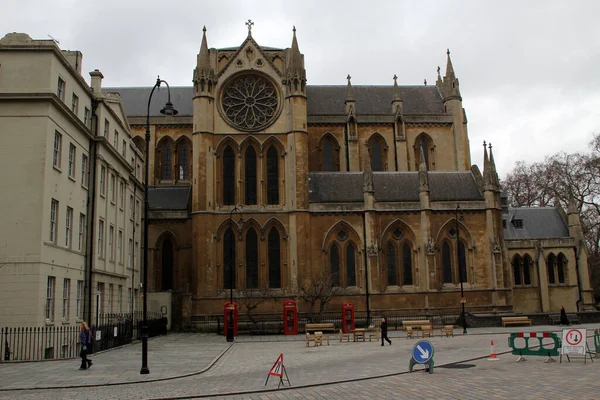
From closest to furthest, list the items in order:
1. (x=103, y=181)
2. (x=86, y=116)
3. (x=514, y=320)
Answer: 1. (x=86, y=116)
2. (x=103, y=181)
3. (x=514, y=320)

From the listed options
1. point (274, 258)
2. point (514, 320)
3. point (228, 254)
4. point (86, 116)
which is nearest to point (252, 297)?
point (274, 258)

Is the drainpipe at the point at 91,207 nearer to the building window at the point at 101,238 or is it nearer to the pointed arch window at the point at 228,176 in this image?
the building window at the point at 101,238

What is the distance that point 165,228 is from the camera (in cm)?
4719

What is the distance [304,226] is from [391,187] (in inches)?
327

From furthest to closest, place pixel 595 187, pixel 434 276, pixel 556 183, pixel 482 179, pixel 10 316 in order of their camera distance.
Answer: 1. pixel 556 183
2. pixel 595 187
3. pixel 482 179
4. pixel 434 276
5. pixel 10 316

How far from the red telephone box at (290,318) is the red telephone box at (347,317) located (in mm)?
→ 3093

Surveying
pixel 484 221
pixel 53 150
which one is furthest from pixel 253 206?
pixel 53 150

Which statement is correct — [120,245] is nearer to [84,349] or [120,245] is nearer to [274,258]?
[274,258]

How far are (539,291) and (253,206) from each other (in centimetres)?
2464

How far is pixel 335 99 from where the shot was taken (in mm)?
57375

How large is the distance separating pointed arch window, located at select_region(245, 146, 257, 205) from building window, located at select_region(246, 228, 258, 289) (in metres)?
2.61

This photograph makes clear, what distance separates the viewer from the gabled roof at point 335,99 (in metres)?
56.0

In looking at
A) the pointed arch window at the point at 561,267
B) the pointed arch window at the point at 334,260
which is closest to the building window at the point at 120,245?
the pointed arch window at the point at 334,260

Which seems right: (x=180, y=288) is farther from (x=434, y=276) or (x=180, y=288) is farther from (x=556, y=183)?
(x=556, y=183)
